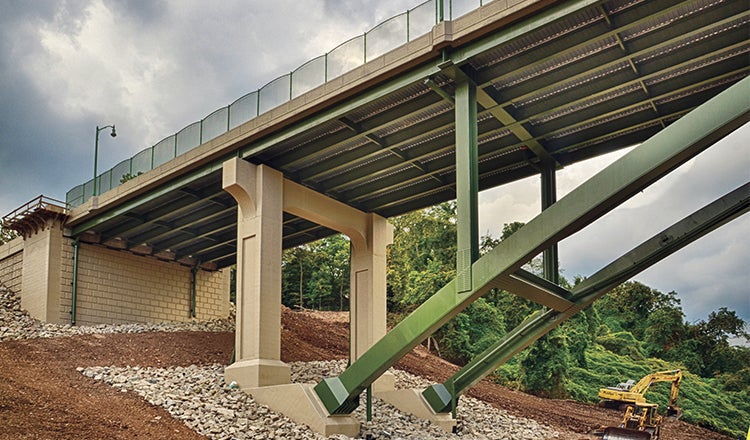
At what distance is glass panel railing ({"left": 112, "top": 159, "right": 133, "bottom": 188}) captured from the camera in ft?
91.7

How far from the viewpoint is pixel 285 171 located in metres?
23.7

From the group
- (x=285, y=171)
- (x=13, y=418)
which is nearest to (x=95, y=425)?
(x=13, y=418)

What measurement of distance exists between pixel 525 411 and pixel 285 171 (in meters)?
12.9

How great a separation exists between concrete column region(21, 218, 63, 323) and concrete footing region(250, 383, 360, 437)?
13979 mm

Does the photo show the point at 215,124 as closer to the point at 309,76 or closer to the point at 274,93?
the point at 274,93

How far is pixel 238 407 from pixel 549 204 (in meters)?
9.95

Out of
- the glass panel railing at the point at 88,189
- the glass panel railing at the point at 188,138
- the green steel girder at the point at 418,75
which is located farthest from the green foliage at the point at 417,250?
the green steel girder at the point at 418,75

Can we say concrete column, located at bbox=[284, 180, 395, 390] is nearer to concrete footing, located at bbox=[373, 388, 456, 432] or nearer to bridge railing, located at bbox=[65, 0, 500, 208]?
concrete footing, located at bbox=[373, 388, 456, 432]

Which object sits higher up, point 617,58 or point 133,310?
Result: point 617,58

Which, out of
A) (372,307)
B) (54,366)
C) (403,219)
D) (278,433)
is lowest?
(278,433)

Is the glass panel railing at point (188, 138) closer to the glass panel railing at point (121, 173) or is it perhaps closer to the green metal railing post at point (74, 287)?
the glass panel railing at point (121, 173)

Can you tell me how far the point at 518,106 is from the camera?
19578 millimetres

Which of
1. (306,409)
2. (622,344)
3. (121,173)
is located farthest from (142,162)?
(622,344)

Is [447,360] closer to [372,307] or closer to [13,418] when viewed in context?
[372,307]
